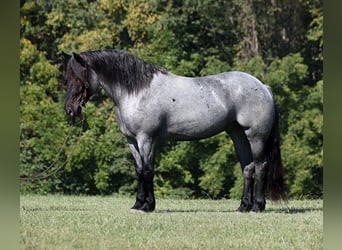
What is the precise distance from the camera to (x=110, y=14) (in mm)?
16562

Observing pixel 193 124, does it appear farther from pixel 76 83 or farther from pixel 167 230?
pixel 167 230

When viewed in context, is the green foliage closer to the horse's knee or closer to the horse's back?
the horse's knee

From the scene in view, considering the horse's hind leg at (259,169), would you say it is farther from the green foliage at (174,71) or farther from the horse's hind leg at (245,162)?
the green foliage at (174,71)

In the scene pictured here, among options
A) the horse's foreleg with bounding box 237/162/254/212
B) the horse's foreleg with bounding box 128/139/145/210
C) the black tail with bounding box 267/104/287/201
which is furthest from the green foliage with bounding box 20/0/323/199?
the horse's foreleg with bounding box 128/139/145/210

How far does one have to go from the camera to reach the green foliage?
15.0 metres

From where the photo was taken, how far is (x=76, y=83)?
7.37 m

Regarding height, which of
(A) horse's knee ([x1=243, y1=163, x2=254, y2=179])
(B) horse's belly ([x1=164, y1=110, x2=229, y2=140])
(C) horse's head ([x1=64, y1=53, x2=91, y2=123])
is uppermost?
(C) horse's head ([x1=64, y1=53, x2=91, y2=123])

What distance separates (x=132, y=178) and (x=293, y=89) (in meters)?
4.63

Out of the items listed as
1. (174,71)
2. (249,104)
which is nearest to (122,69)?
(249,104)

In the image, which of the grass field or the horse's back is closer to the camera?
the grass field

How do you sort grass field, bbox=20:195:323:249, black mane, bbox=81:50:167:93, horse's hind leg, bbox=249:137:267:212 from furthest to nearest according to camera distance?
horse's hind leg, bbox=249:137:267:212
black mane, bbox=81:50:167:93
grass field, bbox=20:195:323:249

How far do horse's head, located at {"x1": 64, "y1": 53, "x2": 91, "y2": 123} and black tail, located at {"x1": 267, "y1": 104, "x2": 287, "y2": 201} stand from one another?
2322 mm

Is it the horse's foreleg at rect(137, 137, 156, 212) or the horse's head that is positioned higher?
the horse's head

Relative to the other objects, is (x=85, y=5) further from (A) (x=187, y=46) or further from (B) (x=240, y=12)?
(B) (x=240, y=12)
